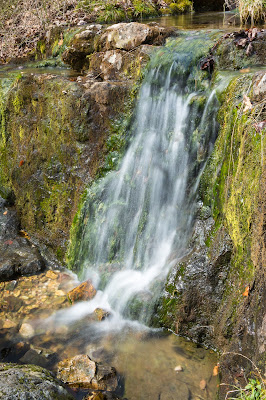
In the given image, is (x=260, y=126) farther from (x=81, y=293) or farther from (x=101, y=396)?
(x=81, y=293)

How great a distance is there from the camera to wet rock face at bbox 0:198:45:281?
5.30 meters

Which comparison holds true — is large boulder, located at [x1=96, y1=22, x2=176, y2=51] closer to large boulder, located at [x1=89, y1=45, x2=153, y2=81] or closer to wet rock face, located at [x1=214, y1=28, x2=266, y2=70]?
large boulder, located at [x1=89, y1=45, x2=153, y2=81]

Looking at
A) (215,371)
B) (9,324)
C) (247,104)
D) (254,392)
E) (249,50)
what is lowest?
(9,324)

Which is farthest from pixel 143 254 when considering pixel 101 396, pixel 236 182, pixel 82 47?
pixel 82 47

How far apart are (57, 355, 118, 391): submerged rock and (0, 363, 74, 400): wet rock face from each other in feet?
1.61

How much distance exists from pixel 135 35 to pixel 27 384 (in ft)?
17.5

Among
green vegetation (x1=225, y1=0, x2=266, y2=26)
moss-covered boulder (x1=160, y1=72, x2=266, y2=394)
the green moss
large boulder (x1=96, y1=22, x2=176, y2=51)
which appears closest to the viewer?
moss-covered boulder (x1=160, y1=72, x2=266, y2=394)

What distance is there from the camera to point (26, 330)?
427 centimetres

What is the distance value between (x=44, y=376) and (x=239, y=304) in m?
1.80

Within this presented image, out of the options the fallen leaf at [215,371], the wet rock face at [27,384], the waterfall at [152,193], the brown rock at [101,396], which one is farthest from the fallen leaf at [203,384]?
the wet rock face at [27,384]

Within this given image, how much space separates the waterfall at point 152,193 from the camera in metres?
4.53

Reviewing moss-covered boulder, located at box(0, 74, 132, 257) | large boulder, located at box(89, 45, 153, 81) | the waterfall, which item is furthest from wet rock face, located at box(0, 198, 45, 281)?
large boulder, located at box(89, 45, 153, 81)

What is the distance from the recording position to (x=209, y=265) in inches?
157

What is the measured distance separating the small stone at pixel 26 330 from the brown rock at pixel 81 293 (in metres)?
0.60
